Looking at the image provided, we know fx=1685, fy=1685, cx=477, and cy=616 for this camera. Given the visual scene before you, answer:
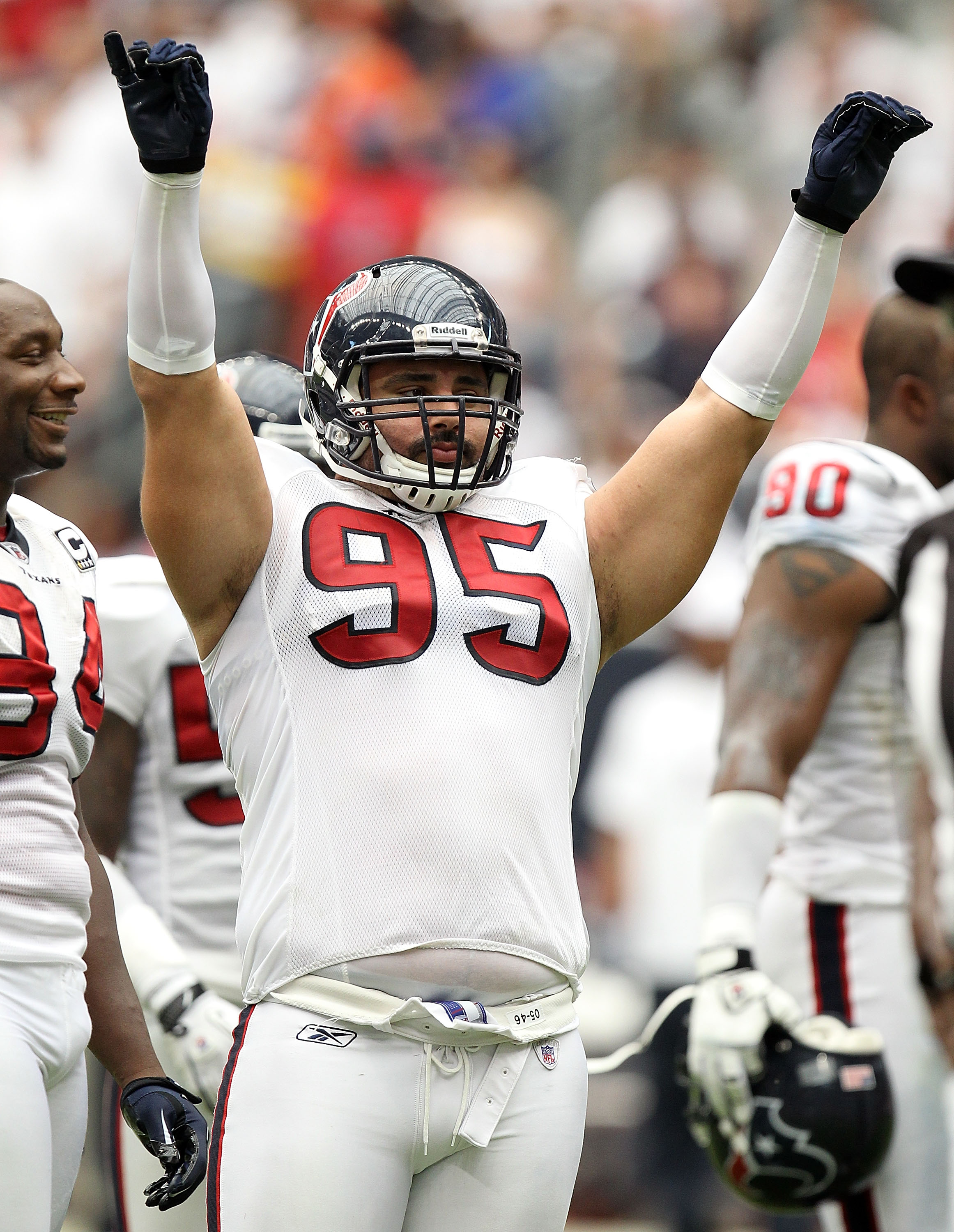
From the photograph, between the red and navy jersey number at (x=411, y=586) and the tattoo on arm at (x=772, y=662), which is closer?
the red and navy jersey number at (x=411, y=586)

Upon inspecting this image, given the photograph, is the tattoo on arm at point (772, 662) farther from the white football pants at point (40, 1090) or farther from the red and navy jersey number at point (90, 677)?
the white football pants at point (40, 1090)

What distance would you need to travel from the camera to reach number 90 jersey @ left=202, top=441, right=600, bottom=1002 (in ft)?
7.41

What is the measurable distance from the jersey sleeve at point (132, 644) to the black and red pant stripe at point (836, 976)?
4.79 ft

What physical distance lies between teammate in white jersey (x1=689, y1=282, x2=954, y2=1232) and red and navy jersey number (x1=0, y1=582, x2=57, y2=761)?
4.72ft

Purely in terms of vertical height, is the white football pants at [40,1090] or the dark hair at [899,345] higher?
the dark hair at [899,345]

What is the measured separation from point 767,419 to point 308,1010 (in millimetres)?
1099

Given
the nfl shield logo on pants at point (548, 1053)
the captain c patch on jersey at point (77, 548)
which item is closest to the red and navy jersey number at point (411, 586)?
the nfl shield logo on pants at point (548, 1053)

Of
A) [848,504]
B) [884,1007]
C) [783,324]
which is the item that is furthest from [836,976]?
[783,324]

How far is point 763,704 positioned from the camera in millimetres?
3477

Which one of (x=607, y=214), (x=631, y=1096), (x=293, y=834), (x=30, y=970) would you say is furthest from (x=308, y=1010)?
(x=607, y=214)

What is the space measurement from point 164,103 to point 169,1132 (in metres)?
1.52

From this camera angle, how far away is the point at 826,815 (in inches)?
139

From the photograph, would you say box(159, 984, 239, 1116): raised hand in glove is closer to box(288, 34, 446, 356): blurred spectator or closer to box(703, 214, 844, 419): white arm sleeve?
box(703, 214, 844, 419): white arm sleeve

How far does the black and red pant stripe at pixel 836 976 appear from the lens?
133 inches
